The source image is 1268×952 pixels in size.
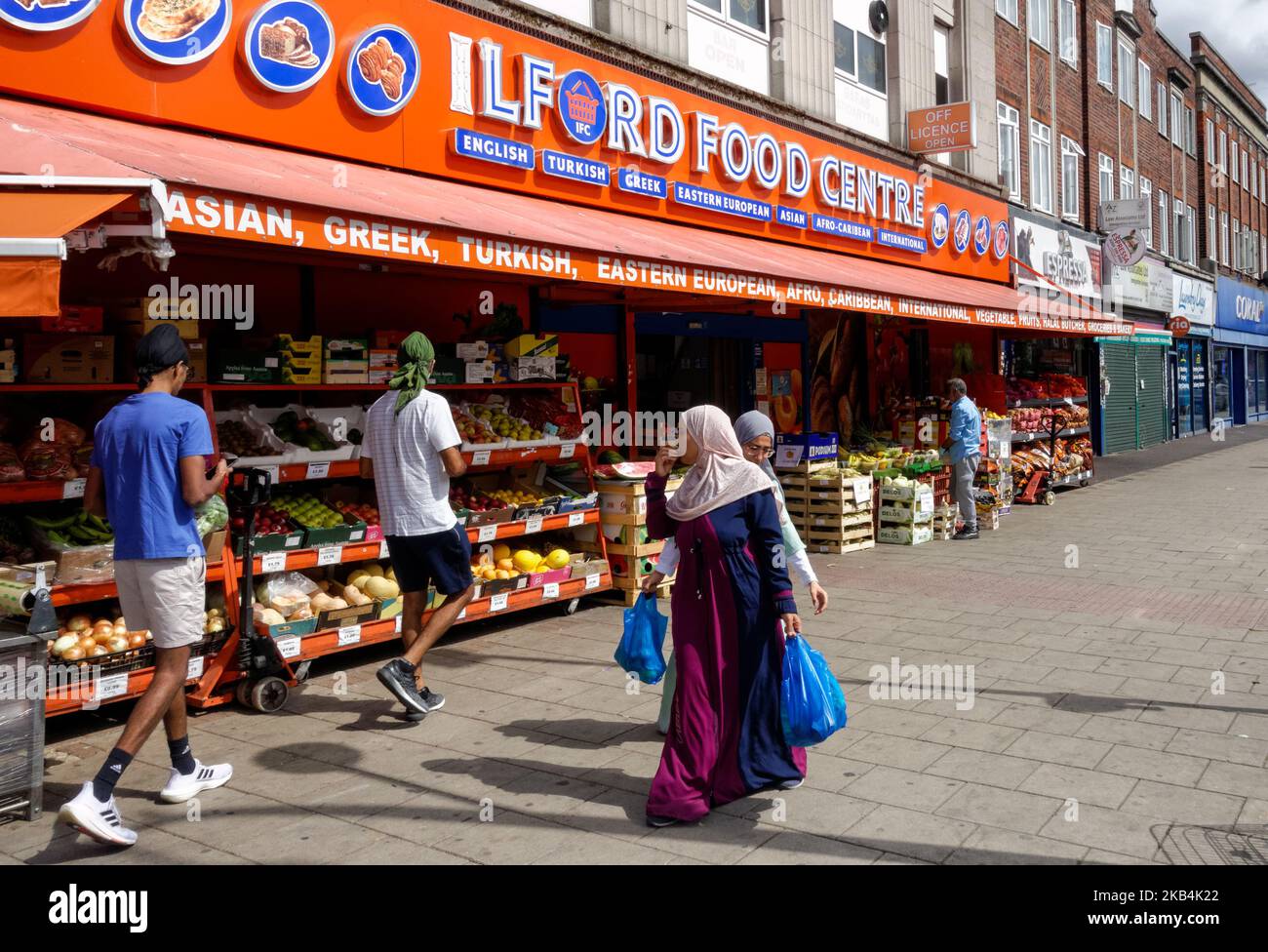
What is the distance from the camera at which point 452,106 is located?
930 cm

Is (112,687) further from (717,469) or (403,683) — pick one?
(717,469)

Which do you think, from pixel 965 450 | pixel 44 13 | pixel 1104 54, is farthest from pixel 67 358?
pixel 1104 54

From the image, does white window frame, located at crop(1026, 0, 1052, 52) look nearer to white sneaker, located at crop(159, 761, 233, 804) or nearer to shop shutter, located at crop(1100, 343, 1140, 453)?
shop shutter, located at crop(1100, 343, 1140, 453)

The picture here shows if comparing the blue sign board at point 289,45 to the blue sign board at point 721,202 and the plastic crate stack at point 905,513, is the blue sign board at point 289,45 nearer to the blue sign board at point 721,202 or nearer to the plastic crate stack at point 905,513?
the blue sign board at point 721,202

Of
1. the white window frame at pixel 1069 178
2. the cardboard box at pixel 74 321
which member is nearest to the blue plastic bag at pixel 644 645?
the cardboard box at pixel 74 321

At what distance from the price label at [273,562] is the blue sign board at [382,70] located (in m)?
3.79

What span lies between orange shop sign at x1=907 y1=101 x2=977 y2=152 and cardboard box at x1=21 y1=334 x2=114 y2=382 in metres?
14.4

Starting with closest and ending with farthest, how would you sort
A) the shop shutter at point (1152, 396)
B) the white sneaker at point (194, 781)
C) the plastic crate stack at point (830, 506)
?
1. the white sneaker at point (194, 781)
2. the plastic crate stack at point (830, 506)
3. the shop shutter at point (1152, 396)

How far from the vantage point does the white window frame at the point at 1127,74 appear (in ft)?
96.5
